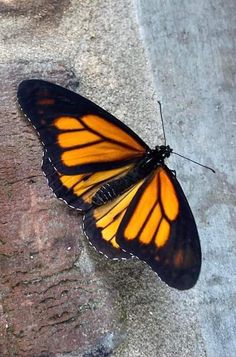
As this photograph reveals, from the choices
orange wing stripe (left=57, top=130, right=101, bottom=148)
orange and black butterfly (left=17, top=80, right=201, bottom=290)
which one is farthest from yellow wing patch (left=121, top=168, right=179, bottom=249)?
orange wing stripe (left=57, top=130, right=101, bottom=148)

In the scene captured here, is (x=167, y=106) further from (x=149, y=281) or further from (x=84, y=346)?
(x=84, y=346)

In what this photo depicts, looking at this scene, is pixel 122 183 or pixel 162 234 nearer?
pixel 162 234

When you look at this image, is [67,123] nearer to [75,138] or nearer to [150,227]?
[75,138]

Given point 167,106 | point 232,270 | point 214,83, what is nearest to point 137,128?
point 167,106

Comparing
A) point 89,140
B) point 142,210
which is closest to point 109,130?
point 89,140

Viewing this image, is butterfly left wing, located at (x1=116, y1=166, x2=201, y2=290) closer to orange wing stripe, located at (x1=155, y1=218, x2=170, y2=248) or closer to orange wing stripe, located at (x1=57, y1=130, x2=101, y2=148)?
orange wing stripe, located at (x1=155, y1=218, x2=170, y2=248)
